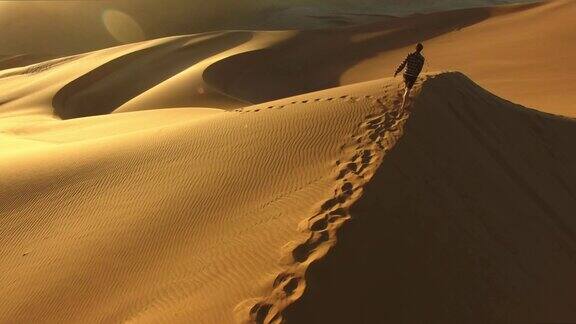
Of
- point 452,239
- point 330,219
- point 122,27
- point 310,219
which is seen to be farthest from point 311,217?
point 122,27

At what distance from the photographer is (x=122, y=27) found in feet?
116

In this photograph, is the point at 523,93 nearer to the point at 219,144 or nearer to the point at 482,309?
the point at 219,144

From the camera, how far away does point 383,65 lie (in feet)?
65.6

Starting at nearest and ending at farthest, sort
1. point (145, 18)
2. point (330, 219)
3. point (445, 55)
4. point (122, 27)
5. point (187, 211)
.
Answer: point (330, 219) < point (187, 211) < point (445, 55) < point (122, 27) < point (145, 18)

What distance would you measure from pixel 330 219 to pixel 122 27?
35.4 meters

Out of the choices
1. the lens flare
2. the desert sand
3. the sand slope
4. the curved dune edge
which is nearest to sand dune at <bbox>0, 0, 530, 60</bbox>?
the lens flare

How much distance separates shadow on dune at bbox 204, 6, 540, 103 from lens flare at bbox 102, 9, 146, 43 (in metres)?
16.3

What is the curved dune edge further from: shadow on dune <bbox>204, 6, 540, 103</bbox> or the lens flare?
the lens flare

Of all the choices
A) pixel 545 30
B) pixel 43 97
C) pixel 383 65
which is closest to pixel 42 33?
pixel 43 97

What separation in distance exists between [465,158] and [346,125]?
1425 mm

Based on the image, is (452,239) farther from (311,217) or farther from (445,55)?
(445,55)

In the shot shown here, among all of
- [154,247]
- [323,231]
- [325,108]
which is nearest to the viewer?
[323,231]

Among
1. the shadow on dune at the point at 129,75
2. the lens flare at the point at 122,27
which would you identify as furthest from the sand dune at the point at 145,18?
the shadow on dune at the point at 129,75

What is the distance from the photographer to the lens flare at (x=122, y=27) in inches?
1354
